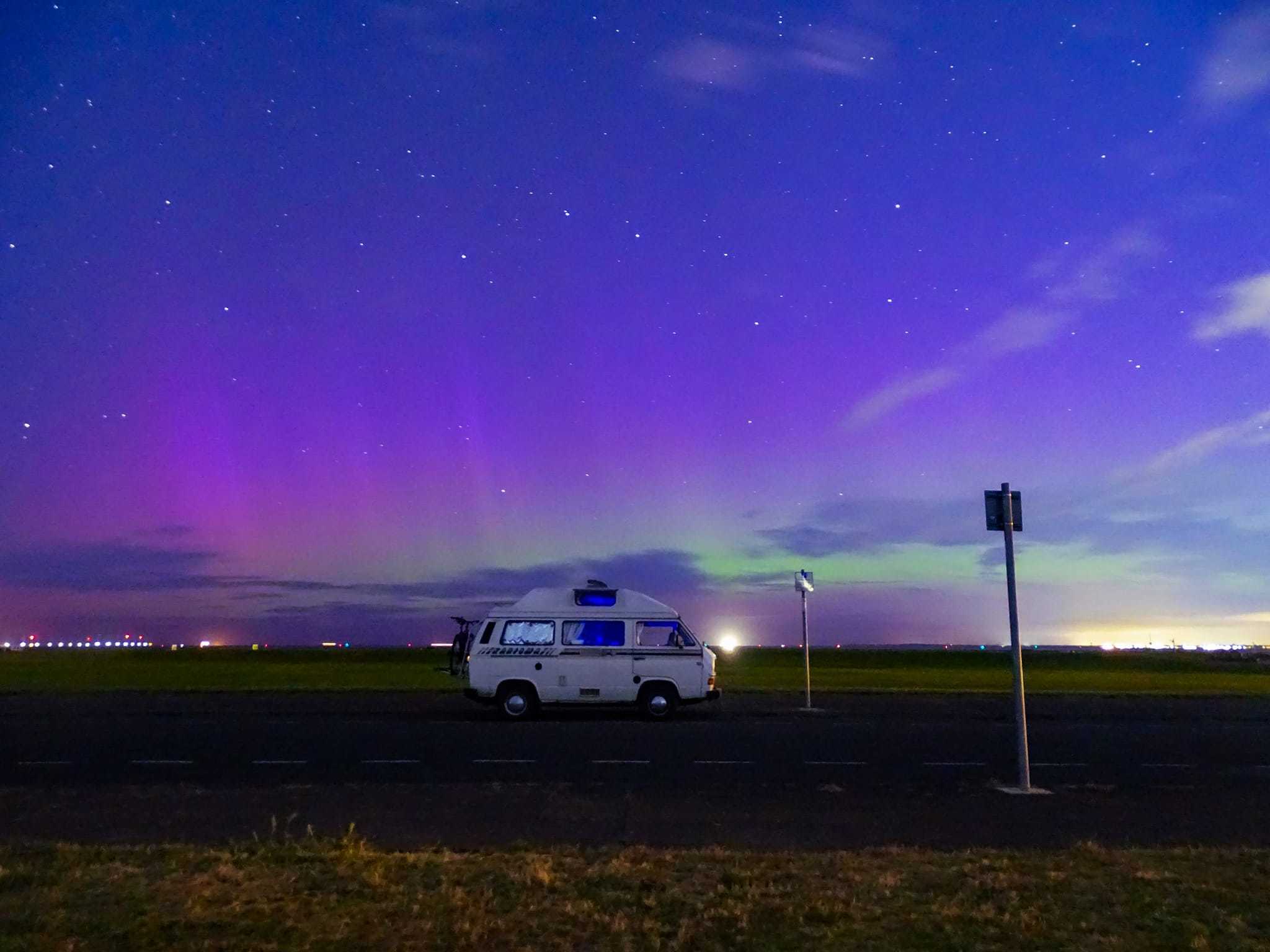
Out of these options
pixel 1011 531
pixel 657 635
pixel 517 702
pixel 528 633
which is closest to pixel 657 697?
pixel 657 635

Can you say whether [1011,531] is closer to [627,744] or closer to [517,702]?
[627,744]

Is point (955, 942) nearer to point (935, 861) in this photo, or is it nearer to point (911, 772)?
point (935, 861)

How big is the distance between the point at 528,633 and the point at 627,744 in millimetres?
5036

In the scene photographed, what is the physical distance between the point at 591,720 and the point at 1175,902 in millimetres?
14196

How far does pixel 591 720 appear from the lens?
19312 mm

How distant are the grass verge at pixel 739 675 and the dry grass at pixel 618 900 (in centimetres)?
2141

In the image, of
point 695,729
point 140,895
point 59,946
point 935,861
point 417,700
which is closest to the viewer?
point 59,946

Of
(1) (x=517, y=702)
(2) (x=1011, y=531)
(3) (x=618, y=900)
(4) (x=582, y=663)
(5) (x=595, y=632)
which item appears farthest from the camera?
(5) (x=595, y=632)

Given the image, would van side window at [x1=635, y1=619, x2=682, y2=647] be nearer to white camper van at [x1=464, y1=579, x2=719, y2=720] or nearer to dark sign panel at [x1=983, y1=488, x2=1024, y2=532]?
white camper van at [x1=464, y1=579, x2=719, y2=720]

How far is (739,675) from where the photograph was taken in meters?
39.3

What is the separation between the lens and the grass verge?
30.5 meters

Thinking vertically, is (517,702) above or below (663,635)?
below

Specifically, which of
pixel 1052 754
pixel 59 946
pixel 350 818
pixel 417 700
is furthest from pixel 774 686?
pixel 59 946

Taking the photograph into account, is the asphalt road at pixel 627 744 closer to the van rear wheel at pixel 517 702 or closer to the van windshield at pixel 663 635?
the van rear wheel at pixel 517 702
